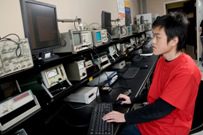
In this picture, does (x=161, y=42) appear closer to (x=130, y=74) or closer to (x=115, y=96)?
(x=115, y=96)

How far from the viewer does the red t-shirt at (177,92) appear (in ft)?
3.56

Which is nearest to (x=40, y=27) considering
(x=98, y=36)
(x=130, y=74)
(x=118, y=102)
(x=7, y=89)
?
(x=7, y=89)

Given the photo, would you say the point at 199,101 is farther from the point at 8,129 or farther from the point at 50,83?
the point at 8,129

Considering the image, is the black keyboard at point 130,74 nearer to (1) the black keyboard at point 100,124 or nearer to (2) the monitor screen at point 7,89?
(1) the black keyboard at point 100,124

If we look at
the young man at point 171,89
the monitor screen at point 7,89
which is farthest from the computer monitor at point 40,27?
the young man at point 171,89

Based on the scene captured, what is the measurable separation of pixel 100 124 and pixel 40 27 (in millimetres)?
763

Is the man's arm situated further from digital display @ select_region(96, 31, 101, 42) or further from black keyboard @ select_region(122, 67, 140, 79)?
black keyboard @ select_region(122, 67, 140, 79)

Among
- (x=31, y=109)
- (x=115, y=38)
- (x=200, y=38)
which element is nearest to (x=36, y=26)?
(x=31, y=109)

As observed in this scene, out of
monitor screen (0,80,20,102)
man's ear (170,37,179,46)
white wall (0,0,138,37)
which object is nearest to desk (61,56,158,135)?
monitor screen (0,80,20,102)

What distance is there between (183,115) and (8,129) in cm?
100

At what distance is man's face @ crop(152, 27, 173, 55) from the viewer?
1211mm

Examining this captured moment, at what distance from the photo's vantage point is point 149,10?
6.55m

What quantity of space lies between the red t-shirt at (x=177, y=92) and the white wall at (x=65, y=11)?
3.97 feet

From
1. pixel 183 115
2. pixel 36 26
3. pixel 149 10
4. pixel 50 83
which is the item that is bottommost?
pixel 183 115
